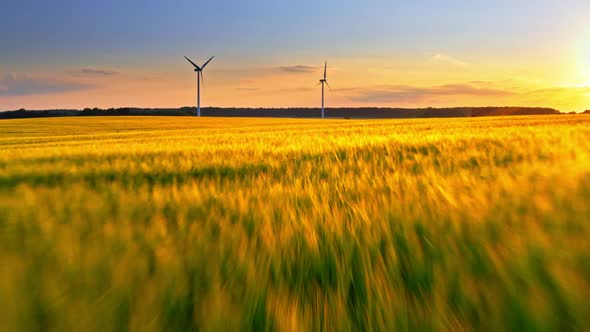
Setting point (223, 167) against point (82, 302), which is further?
point (223, 167)

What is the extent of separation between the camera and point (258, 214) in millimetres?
1794

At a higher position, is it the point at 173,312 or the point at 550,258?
the point at 550,258

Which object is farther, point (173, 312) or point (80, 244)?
point (80, 244)

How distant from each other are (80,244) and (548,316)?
1.51 meters

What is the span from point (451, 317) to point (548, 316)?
0.21 metres

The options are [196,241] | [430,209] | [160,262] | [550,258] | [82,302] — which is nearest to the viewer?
[82,302]

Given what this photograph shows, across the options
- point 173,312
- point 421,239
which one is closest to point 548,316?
point 421,239

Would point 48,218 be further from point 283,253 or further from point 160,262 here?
point 283,253

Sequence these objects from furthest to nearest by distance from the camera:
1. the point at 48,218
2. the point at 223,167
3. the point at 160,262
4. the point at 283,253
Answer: the point at 223,167
the point at 48,218
the point at 283,253
the point at 160,262

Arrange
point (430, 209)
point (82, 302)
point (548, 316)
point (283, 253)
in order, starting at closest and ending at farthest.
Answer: point (548, 316)
point (82, 302)
point (283, 253)
point (430, 209)

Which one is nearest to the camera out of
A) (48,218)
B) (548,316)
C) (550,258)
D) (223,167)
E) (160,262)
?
(548,316)

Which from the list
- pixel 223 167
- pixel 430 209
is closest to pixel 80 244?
pixel 430 209

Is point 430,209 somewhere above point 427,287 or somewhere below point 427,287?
above

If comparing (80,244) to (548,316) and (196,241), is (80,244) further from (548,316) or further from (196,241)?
(548,316)
